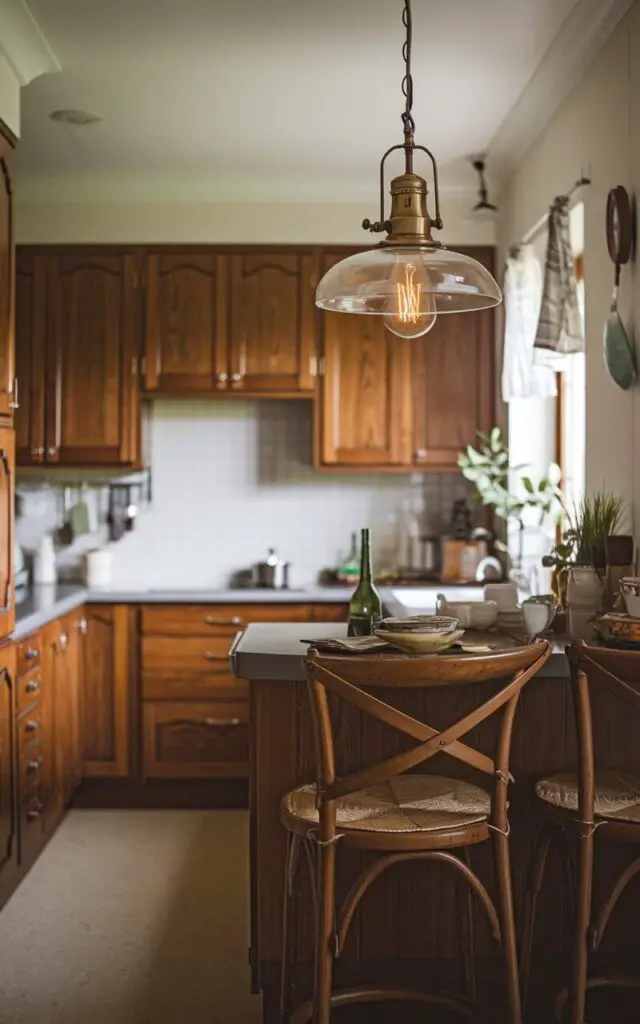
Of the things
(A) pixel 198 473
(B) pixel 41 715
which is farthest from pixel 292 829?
(A) pixel 198 473

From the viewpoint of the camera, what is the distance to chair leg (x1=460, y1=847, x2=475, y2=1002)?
2.49 metres

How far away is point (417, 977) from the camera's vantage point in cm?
262

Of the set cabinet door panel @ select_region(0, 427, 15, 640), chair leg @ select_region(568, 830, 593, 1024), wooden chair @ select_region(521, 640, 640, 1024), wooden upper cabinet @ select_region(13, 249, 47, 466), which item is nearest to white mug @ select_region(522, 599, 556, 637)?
wooden chair @ select_region(521, 640, 640, 1024)

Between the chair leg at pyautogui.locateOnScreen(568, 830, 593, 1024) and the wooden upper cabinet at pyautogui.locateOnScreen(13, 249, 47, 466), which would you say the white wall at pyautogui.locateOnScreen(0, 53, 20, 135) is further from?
the chair leg at pyautogui.locateOnScreen(568, 830, 593, 1024)

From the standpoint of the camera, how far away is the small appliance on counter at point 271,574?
16.3 ft

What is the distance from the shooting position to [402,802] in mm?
2264

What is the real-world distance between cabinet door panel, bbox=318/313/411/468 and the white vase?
7.11 feet

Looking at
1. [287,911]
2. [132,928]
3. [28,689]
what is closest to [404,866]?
[287,911]

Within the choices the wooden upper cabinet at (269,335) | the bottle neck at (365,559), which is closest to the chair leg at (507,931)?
the bottle neck at (365,559)

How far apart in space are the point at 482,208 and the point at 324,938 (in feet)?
11.5

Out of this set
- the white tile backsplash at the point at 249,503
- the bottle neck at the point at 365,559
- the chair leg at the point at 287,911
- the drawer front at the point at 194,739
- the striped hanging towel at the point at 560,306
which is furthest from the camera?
the white tile backsplash at the point at 249,503

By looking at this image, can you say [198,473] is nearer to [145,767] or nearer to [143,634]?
[143,634]

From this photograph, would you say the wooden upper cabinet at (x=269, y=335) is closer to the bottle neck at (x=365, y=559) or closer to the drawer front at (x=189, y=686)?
the drawer front at (x=189, y=686)

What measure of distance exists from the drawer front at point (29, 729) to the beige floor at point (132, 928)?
1.50 feet
